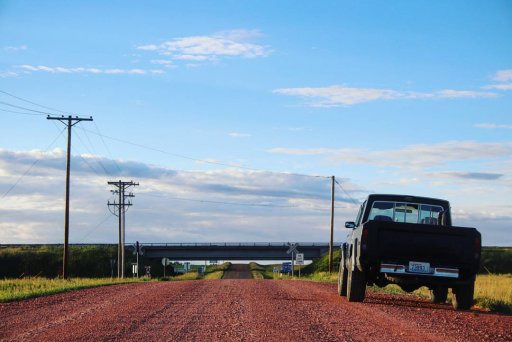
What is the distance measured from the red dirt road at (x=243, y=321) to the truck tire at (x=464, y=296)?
1.20 ft

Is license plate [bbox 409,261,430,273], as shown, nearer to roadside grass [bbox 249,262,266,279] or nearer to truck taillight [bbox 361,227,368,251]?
truck taillight [bbox 361,227,368,251]

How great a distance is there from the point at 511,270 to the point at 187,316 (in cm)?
7194

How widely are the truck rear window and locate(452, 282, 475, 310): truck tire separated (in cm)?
174

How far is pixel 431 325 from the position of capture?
11.6m

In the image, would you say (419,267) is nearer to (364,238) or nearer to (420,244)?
(420,244)

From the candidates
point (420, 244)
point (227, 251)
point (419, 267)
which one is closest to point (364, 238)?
point (420, 244)

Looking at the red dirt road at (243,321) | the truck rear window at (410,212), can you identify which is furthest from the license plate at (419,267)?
the truck rear window at (410,212)

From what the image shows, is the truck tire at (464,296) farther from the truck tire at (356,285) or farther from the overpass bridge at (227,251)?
the overpass bridge at (227,251)

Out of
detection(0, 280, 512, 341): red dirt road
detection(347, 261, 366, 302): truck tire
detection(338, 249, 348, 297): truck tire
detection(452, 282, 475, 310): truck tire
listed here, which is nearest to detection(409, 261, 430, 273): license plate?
detection(0, 280, 512, 341): red dirt road

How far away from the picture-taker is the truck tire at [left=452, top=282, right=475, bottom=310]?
15.0 meters

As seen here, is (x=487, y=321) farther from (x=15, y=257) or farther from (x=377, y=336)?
(x=15, y=257)

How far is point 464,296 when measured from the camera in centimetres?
1509

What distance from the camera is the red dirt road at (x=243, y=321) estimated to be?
A: 9.86 m

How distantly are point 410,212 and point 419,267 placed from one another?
7.11 feet
